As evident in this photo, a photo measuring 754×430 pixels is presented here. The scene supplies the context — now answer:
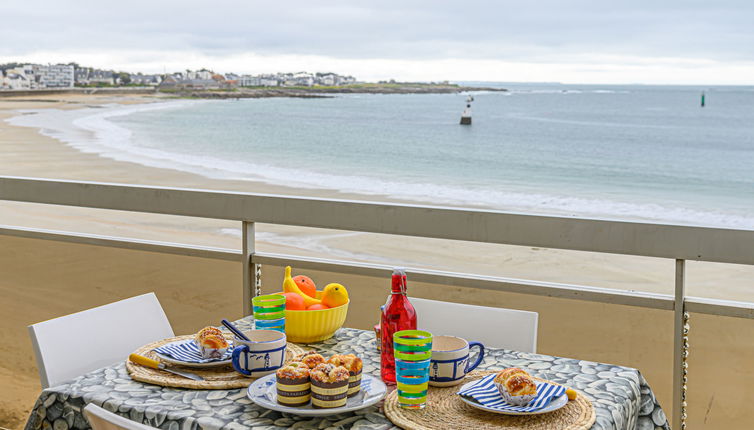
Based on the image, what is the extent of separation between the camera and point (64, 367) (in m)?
1.68

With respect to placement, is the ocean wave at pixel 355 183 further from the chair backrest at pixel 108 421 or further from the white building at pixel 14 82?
the chair backrest at pixel 108 421

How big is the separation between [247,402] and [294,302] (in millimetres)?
362

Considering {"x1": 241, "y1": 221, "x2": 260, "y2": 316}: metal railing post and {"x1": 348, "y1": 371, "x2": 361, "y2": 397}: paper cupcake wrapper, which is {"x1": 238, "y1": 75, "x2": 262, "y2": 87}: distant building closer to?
{"x1": 241, "y1": 221, "x2": 260, "y2": 316}: metal railing post

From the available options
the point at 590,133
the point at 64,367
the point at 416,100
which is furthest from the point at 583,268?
the point at 416,100

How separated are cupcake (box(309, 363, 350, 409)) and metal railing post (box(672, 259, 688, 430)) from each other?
3.18 feet

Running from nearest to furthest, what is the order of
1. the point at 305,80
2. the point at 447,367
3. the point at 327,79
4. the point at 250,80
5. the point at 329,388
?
the point at 329,388 < the point at 447,367 < the point at 250,80 < the point at 327,79 < the point at 305,80

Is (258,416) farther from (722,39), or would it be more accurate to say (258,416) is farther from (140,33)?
(722,39)

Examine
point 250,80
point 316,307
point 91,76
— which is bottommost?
point 316,307

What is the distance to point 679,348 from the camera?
1862 mm

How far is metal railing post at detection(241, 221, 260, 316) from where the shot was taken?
2336mm

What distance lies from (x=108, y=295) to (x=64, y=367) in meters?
1.06

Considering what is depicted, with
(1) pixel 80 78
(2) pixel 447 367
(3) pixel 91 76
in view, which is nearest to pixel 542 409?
(2) pixel 447 367

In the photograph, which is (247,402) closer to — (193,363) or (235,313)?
(193,363)

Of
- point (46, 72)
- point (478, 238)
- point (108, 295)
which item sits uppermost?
point (46, 72)
